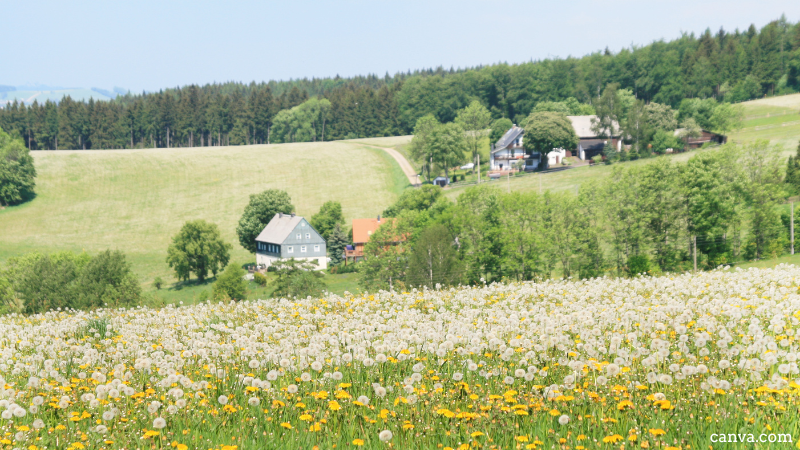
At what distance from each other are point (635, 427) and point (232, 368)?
5.70m

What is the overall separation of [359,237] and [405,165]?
4761 cm

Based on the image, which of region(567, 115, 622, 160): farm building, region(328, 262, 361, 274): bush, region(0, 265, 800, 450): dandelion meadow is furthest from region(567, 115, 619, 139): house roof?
region(0, 265, 800, 450): dandelion meadow

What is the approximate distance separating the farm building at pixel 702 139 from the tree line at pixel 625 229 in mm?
51089

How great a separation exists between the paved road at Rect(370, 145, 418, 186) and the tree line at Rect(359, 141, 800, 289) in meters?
52.5

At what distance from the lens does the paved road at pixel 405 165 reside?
124 m

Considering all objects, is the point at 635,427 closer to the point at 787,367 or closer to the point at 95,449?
the point at 787,367

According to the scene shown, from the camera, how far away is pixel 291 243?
8925 cm

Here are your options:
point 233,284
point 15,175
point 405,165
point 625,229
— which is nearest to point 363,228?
point 233,284

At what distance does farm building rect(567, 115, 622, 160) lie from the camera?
12162 centimetres

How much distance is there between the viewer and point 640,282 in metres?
15.2

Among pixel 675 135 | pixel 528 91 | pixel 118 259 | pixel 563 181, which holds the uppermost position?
pixel 528 91

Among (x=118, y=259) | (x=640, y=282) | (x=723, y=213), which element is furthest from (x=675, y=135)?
(x=640, y=282)

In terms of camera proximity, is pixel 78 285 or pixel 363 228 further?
pixel 363 228

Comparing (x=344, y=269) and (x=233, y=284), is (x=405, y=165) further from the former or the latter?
(x=233, y=284)
